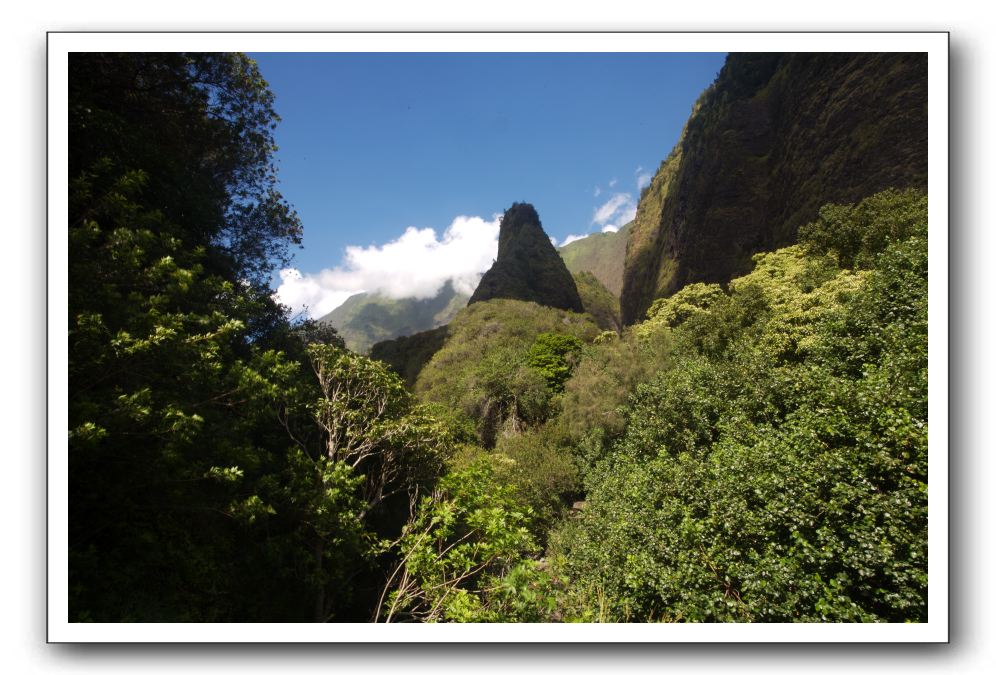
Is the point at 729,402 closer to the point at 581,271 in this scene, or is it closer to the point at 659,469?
the point at 659,469

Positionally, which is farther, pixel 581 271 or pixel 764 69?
pixel 581 271

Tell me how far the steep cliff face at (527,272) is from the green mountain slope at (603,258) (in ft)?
94.2

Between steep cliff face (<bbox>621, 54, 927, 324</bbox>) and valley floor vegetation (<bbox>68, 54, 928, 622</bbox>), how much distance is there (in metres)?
8.28

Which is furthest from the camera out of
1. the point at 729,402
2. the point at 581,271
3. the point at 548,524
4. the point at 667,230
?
the point at 581,271

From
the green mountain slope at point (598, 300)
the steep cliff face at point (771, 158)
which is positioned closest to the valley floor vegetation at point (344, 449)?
the steep cliff face at point (771, 158)

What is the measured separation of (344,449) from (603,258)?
310ft

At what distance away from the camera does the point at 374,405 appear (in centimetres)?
991

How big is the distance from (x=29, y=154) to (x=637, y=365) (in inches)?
550

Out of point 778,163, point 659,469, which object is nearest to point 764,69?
point 778,163

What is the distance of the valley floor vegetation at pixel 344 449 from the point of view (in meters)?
3.81

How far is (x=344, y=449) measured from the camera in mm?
8531

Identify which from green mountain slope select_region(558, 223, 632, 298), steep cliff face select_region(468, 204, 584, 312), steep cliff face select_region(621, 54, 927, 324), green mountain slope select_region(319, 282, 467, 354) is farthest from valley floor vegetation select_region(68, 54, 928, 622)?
green mountain slope select_region(319, 282, 467, 354)

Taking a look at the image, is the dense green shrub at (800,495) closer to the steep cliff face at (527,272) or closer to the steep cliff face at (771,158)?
the steep cliff face at (771,158)
